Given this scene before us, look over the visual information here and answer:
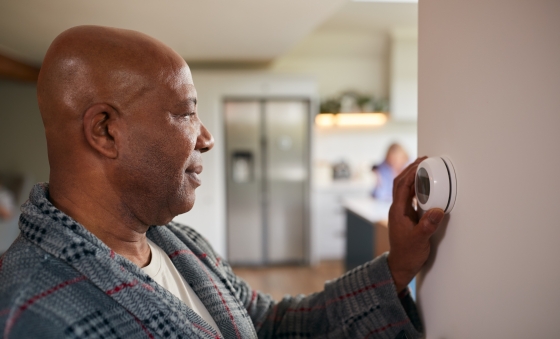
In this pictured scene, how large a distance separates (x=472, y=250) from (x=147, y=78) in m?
0.61

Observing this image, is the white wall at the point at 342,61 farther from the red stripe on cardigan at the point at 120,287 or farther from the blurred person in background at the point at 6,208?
the red stripe on cardigan at the point at 120,287

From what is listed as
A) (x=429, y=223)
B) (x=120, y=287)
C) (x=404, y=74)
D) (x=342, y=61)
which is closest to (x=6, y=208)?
(x=120, y=287)

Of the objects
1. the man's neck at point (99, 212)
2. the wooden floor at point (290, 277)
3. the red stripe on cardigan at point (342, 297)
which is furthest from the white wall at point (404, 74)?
the man's neck at point (99, 212)

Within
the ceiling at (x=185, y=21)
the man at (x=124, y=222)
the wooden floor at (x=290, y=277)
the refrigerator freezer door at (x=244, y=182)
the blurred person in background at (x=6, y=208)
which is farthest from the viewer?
the refrigerator freezer door at (x=244, y=182)

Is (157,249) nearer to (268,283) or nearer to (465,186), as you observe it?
(465,186)

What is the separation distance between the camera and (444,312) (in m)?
0.83

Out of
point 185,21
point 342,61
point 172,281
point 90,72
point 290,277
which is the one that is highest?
point 342,61

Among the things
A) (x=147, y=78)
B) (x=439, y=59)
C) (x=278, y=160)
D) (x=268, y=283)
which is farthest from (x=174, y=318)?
(x=278, y=160)

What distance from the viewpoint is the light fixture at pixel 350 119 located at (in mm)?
5229

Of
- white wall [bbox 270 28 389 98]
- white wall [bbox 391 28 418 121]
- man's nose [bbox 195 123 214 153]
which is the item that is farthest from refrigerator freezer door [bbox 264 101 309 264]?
man's nose [bbox 195 123 214 153]

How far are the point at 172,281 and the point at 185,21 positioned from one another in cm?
125

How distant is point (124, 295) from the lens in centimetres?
68

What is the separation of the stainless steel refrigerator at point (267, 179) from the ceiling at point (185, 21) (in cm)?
97

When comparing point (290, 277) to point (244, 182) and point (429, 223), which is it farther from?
point (429, 223)
